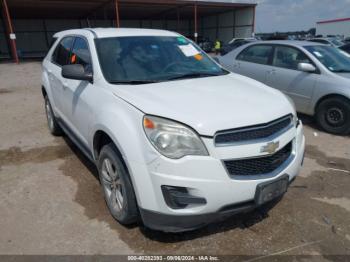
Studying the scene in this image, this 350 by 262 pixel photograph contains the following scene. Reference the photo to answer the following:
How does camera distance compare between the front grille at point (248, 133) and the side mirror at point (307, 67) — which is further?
the side mirror at point (307, 67)

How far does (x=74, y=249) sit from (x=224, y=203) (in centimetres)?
134

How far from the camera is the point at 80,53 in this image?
11.8ft

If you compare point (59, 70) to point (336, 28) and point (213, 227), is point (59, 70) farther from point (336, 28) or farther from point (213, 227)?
point (336, 28)

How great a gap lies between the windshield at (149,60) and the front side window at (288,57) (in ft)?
9.45

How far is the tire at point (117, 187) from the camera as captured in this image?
244 cm

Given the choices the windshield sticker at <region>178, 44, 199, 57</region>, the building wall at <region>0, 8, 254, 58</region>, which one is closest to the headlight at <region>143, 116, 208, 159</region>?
the windshield sticker at <region>178, 44, 199, 57</region>

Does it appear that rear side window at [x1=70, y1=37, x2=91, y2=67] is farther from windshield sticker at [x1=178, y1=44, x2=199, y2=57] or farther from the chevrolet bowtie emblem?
the chevrolet bowtie emblem

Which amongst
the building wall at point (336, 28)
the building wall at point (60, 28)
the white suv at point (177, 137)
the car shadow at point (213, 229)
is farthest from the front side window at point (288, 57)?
the building wall at point (336, 28)

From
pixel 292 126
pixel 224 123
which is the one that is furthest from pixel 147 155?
pixel 292 126

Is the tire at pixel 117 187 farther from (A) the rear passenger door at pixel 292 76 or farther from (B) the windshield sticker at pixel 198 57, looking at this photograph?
(A) the rear passenger door at pixel 292 76

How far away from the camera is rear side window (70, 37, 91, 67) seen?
334cm

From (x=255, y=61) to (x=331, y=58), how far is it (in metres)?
1.53

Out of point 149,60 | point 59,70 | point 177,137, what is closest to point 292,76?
point 149,60

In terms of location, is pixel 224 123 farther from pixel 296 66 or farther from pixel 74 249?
pixel 296 66
